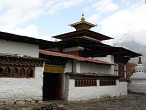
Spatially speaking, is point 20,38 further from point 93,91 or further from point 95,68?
point 95,68

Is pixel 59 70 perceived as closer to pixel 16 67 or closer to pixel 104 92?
pixel 16 67

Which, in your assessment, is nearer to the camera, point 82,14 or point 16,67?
point 16,67

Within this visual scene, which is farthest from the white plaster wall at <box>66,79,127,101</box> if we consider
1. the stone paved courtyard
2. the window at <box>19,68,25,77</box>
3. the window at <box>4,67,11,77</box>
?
the window at <box>4,67,11,77</box>


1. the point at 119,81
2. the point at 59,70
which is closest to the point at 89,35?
the point at 119,81

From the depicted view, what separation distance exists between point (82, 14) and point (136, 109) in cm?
1841

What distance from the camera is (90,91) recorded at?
16.7 m

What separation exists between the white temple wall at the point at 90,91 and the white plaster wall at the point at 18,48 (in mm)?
3308

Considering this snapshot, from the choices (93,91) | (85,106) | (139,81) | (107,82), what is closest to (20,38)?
(85,106)

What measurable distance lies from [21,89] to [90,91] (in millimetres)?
6334

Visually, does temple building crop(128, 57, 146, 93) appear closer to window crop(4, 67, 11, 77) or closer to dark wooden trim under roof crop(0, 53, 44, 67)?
dark wooden trim under roof crop(0, 53, 44, 67)

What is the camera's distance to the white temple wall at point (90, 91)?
15.0 meters

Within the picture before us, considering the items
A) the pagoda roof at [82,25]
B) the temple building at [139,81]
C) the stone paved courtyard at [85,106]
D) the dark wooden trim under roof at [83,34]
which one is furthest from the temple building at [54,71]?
the pagoda roof at [82,25]

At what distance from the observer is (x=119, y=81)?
69.5 ft

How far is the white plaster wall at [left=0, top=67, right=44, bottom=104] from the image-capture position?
37.4 ft
